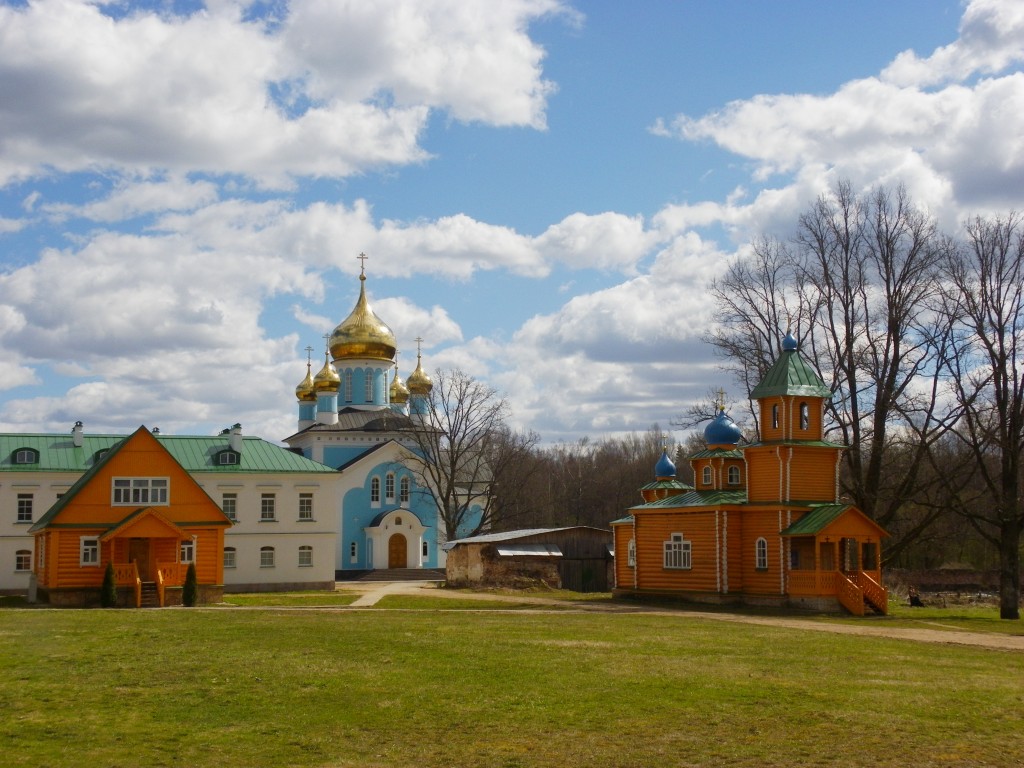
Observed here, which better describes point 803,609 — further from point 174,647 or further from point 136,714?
point 136,714

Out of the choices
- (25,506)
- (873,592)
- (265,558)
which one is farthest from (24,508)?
(873,592)

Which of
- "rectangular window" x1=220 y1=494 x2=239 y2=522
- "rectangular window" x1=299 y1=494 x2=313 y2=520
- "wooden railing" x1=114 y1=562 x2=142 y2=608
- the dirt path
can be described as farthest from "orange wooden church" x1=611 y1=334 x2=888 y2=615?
"rectangular window" x1=220 y1=494 x2=239 y2=522

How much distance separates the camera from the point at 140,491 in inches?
1462

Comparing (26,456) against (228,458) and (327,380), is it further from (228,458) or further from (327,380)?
(327,380)

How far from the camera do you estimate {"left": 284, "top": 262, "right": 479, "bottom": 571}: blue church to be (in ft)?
190

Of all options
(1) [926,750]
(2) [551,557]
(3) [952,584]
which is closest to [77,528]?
(2) [551,557]

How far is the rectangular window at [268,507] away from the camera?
44.7 metres

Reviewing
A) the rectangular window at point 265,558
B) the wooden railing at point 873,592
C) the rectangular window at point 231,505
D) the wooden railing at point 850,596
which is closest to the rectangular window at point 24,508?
the rectangular window at point 231,505

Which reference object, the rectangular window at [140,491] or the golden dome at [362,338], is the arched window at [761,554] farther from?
the golden dome at [362,338]

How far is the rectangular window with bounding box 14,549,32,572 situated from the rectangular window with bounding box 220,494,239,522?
274 inches

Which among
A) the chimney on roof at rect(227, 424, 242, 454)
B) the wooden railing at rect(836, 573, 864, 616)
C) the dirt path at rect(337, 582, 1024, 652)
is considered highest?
the chimney on roof at rect(227, 424, 242, 454)

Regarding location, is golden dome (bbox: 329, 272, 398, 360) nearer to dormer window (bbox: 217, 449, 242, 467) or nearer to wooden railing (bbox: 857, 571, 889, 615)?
dormer window (bbox: 217, 449, 242, 467)

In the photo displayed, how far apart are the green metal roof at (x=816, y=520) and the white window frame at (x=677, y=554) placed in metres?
3.60

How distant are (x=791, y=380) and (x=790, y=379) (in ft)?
0.14
